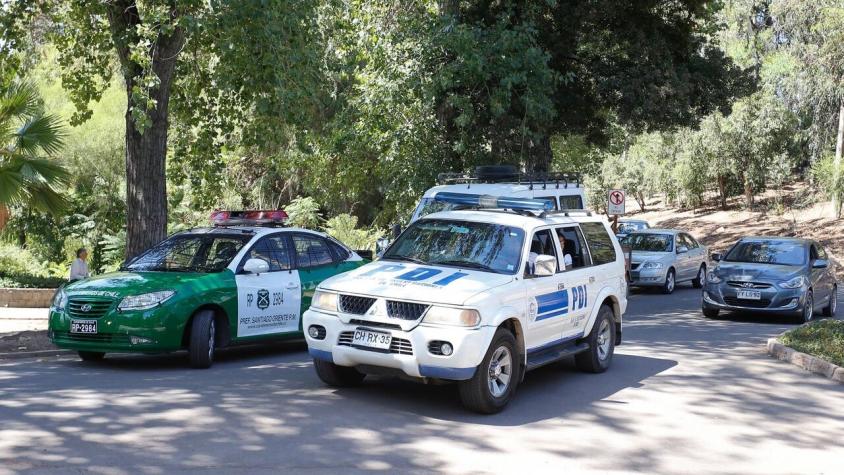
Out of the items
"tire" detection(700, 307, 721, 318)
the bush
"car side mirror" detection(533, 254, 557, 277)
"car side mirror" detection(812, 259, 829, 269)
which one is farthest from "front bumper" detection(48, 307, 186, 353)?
"car side mirror" detection(812, 259, 829, 269)

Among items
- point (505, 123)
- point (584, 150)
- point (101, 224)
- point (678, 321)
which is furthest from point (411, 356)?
point (584, 150)

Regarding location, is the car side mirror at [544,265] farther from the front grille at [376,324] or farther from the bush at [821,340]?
the bush at [821,340]

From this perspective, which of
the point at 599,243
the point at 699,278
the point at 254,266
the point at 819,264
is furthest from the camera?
the point at 699,278

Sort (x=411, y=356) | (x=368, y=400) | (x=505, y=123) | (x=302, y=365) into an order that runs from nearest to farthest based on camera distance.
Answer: (x=411, y=356)
(x=368, y=400)
(x=302, y=365)
(x=505, y=123)

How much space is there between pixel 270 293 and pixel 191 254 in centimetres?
112

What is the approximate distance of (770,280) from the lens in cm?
1688

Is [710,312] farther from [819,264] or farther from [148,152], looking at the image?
[148,152]

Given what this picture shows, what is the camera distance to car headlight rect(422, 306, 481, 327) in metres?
8.09

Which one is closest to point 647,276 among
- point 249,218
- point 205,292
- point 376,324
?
point 249,218

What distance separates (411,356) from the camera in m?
8.11

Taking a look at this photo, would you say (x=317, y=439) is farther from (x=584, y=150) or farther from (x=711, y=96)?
(x=584, y=150)

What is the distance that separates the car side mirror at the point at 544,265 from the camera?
29.6 feet

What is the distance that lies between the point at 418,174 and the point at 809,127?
1077 inches

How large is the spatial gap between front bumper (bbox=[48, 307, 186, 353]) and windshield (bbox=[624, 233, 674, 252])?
15988mm
